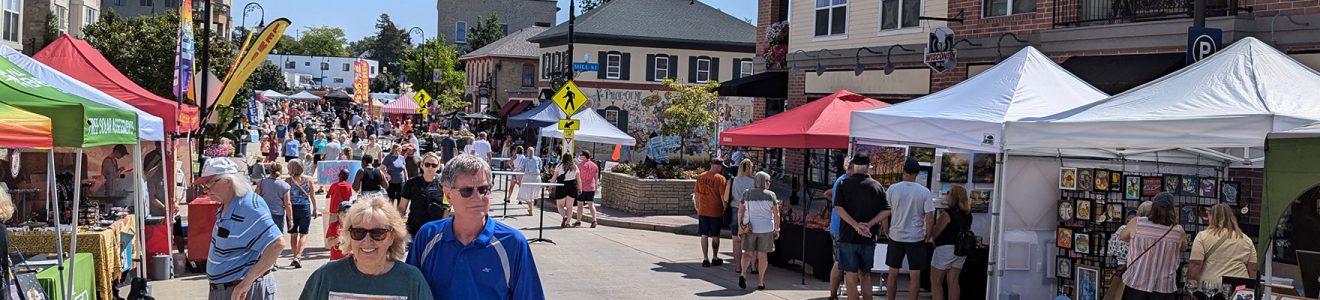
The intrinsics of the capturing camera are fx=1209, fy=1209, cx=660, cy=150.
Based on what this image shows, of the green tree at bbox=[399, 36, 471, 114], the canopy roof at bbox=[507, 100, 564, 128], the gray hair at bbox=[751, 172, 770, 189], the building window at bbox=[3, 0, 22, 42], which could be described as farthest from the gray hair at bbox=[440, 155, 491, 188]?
the green tree at bbox=[399, 36, 471, 114]

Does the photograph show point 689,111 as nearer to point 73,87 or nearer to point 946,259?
point 946,259

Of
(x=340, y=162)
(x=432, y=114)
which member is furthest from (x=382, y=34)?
(x=340, y=162)

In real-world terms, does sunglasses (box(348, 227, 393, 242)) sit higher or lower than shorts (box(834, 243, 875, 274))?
higher

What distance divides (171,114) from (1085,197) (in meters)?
10.1

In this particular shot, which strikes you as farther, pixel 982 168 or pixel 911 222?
pixel 982 168

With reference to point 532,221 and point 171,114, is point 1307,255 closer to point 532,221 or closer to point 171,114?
point 171,114

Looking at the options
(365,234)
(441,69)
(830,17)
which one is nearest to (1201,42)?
(830,17)

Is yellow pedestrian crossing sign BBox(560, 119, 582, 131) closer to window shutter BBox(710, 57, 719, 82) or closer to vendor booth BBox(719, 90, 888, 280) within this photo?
vendor booth BBox(719, 90, 888, 280)

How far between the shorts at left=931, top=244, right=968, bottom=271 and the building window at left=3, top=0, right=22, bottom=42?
2859 centimetres

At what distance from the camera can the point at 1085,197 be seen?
11914mm

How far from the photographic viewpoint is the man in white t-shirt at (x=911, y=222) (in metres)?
11.5

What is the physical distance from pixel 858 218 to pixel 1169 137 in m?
3.24

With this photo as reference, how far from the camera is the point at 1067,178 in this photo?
11945mm

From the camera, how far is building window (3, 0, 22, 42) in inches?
1268
